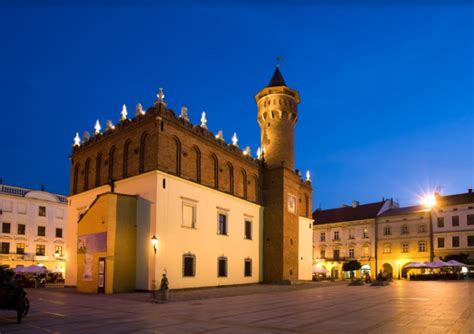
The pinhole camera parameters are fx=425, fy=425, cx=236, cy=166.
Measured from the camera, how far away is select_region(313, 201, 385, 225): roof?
220ft

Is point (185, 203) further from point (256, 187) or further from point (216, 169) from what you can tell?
point (256, 187)

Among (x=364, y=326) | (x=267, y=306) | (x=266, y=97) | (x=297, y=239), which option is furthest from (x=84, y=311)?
(x=266, y=97)

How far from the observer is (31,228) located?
5122cm

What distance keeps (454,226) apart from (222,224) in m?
37.9

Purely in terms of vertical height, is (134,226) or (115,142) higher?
(115,142)

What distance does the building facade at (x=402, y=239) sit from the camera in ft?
195

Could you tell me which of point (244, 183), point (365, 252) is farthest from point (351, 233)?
point (244, 183)

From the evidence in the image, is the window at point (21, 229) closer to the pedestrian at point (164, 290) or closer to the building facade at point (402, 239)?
the pedestrian at point (164, 290)

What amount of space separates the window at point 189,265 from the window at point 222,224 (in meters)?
4.37

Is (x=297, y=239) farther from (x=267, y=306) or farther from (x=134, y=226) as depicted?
(x=267, y=306)

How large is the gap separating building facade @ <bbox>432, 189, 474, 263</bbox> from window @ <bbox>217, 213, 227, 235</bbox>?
36.5 meters

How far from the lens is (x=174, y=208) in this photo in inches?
1125

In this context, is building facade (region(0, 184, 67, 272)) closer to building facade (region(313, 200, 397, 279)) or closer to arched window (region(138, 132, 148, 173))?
arched window (region(138, 132, 148, 173))

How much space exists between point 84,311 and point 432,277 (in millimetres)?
43686
